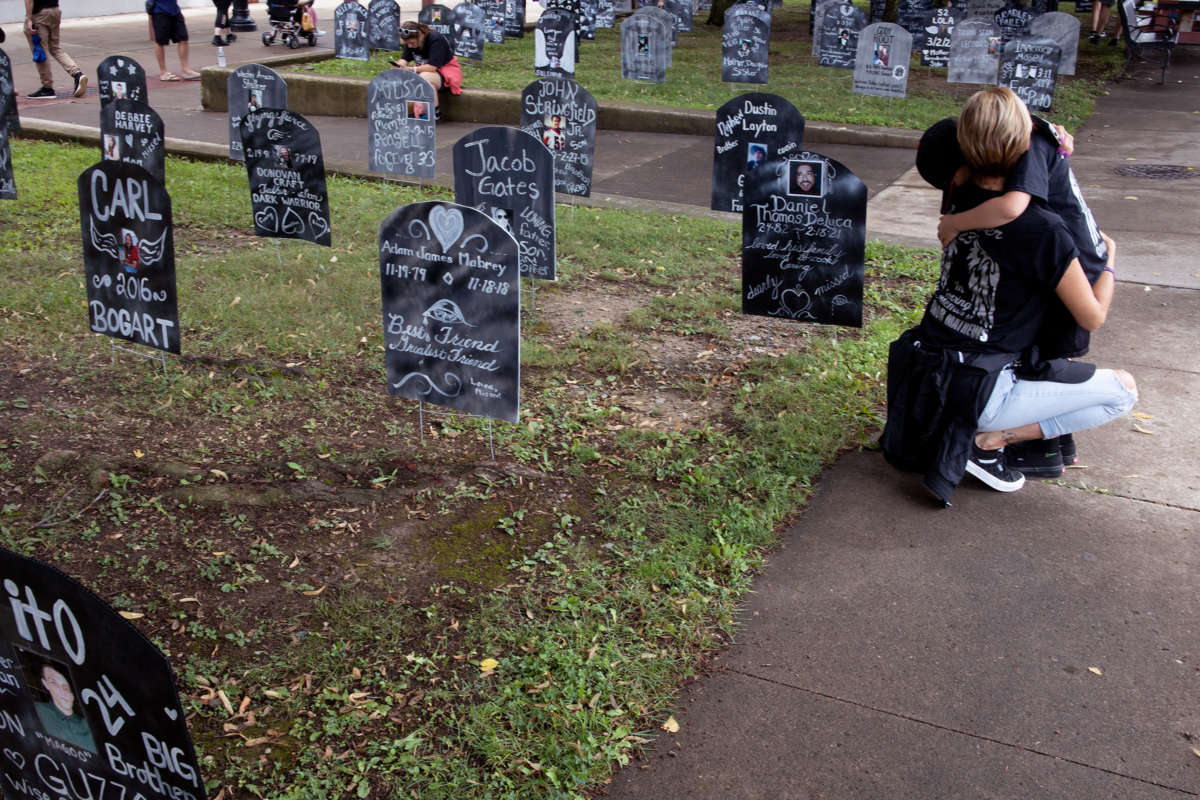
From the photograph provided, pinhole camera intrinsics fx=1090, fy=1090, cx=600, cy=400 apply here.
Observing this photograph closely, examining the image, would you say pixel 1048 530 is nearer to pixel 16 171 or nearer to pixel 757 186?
pixel 757 186

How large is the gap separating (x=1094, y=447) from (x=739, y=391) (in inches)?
66.8

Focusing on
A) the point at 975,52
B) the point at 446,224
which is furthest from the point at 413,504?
the point at 975,52

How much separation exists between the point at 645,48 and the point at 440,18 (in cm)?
383

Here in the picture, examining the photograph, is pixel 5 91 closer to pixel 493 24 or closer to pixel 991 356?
pixel 991 356

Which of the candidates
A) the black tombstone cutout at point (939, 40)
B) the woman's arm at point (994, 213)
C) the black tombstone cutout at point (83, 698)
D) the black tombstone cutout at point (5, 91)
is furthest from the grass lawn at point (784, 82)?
the black tombstone cutout at point (83, 698)

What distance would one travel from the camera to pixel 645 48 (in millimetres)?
15031

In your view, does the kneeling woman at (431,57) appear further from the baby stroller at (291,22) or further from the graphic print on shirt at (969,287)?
the graphic print on shirt at (969,287)

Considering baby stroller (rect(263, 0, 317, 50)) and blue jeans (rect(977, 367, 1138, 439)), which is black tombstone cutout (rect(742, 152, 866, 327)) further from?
baby stroller (rect(263, 0, 317, 50))

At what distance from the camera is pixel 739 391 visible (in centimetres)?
565

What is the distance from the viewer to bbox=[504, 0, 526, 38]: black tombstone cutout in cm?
2045

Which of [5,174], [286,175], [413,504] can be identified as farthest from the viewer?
[5,174]

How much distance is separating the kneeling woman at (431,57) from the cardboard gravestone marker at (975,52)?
648 centimetres

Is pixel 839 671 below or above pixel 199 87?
below

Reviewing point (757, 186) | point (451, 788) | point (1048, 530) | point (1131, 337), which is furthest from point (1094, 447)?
point (451, 788)
